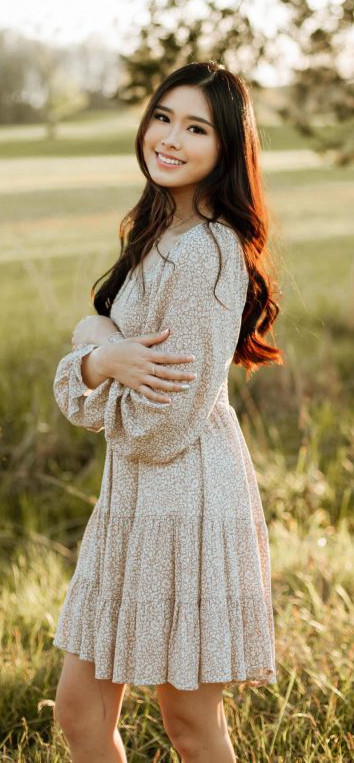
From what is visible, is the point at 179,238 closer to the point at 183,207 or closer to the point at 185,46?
the point at 183,207

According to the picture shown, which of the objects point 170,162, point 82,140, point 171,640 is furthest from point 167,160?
point 82,140

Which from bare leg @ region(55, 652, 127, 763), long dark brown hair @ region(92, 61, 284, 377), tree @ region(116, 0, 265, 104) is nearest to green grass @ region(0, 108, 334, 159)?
tree @ region(116, 0, 265, 104)

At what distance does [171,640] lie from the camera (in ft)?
6.32

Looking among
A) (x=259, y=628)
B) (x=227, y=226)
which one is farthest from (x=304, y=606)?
(x=227, y=226)

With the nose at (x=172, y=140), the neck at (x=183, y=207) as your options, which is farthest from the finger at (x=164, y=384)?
the nose at (x=172, y=140)

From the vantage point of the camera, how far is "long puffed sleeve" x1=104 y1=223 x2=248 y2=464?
1872 millimetres

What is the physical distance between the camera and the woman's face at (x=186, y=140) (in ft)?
6.50

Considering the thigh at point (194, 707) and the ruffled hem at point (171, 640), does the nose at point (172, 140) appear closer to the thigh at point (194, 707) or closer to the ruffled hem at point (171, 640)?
the ruffled hem at point (171, 640)

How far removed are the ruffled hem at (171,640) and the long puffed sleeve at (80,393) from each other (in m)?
0.36

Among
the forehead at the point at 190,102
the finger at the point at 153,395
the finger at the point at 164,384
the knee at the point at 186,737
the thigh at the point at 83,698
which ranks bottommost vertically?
the knee at the point at 186,737

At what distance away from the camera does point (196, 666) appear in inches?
74.5

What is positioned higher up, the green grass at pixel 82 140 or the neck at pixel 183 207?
the neck at pixel 183 207

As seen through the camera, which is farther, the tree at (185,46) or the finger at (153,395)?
the tree at (185,46)

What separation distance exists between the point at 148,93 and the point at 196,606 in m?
3.04
